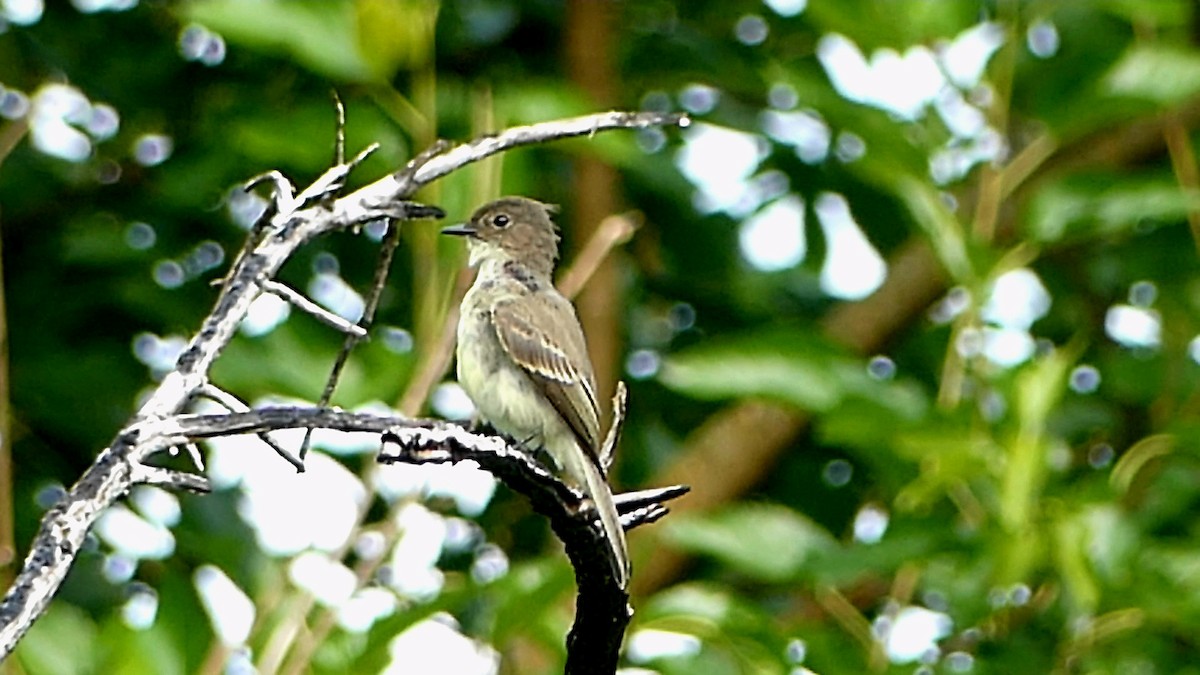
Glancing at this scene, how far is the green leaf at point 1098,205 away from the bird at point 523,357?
3.88ft

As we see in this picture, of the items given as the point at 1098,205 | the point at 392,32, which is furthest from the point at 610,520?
the point at 1098,205

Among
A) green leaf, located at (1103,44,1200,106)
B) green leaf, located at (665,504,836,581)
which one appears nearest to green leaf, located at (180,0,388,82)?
green leaf, located at (665,504,836,581)

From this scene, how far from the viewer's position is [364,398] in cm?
463

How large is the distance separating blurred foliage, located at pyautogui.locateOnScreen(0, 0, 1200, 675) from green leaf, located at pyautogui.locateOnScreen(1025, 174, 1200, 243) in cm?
1

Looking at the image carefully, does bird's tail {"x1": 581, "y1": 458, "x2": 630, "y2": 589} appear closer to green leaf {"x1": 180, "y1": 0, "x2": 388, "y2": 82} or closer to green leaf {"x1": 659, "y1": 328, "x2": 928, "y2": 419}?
green leaf {"x1": 659, "y1": 328, "x2": 928, "y2": 419}

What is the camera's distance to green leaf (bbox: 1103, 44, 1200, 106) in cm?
504

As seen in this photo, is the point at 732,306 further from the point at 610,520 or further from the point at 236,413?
the point at 236,413

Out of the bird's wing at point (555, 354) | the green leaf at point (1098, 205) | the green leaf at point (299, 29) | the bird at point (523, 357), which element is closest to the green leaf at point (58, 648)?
the bird at point (523, 357)

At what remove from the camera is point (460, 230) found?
4676mm

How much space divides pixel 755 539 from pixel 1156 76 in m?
Answer: 1.51

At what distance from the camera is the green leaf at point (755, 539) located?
4641 millimetres

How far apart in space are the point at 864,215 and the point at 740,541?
184cm

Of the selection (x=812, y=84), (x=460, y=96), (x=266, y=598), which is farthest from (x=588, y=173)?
(x=266, y=598)

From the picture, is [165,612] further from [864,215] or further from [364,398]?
[864,215]
